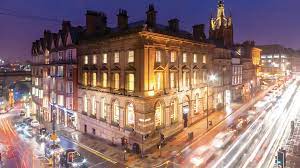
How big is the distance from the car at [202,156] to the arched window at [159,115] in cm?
583

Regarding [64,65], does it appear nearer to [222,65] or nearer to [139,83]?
[139,83]

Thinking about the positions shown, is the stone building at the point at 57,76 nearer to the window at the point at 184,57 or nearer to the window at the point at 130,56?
the window at the point at 130,56

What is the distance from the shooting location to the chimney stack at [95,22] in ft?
122

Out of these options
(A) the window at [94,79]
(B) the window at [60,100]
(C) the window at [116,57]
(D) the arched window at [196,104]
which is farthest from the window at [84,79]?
(D) the arched window at [196,104]

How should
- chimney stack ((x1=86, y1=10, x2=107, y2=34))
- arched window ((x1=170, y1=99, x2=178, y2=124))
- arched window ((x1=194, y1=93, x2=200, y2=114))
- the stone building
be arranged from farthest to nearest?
the stone building
arched window ((x1=194, y1=93, x2=200, y2=114))
chimney stack ((x1=86, y1=10, x2=107, y2=34))
arched window ((x1=170, y1=99, x2=178, y2=124))

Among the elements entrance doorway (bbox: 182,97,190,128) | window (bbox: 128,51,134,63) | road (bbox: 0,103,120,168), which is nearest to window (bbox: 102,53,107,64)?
window (bbox: 128,51,134,63)

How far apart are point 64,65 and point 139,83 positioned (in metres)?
20.9

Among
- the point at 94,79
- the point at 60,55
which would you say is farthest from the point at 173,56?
the point at 60,55

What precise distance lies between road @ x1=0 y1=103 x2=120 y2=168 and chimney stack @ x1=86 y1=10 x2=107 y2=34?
18.3m

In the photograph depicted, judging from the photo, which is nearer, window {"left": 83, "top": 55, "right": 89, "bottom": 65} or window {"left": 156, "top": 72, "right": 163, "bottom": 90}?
window {"left": 156, "top": 72, "right": 163, "bottom": 90}

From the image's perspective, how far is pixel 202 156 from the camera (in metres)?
24.7

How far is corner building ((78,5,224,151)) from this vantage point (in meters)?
26.7

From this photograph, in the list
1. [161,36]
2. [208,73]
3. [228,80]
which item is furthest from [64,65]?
[228,80]

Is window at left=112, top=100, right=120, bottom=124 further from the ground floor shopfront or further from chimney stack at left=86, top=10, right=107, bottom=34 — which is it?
chimney stack at left=86, top=10, right=107, bottom=34
